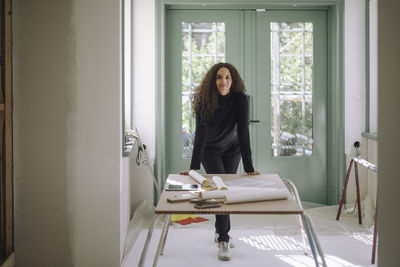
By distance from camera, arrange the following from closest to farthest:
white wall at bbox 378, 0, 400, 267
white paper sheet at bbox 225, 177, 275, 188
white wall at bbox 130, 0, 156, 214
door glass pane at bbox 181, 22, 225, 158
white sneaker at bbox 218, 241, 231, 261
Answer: white wall at bbox 378, 0, 400, 267
white paper sheet at bbox 225, 177, 275, 188
white sneaker at bbox 218, 241, 231, 261
white wall at bbox 130, 0, 156, 214
door glass pane at bbox 181, 22, 225, 158

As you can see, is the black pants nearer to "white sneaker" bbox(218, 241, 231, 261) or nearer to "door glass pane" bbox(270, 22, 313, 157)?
"white sneaker" bbox(218, 241, 231, 261)

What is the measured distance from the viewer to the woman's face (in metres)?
2.93

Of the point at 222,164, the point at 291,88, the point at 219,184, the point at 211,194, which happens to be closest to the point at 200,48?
the point at 291,88

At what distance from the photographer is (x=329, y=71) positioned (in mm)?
4398

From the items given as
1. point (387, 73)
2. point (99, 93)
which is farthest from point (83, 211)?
point (387, 73)

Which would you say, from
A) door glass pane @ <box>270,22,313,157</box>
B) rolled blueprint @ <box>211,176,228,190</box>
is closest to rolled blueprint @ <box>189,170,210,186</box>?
rolled blueprint @ <box>211,176,228,190</box>

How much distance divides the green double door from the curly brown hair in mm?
1368

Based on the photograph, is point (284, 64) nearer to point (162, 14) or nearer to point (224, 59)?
point (224, 59)

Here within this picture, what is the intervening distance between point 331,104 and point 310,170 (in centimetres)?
72

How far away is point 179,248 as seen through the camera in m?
3.14

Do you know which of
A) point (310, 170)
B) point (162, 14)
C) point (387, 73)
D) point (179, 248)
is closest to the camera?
point (387, 73)

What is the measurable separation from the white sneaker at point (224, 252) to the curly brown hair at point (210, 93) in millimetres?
855

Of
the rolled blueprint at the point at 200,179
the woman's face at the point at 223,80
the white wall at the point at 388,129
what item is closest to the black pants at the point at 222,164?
the woman's face at the point at 223,80

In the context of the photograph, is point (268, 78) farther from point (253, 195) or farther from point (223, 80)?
point (253, 195)
